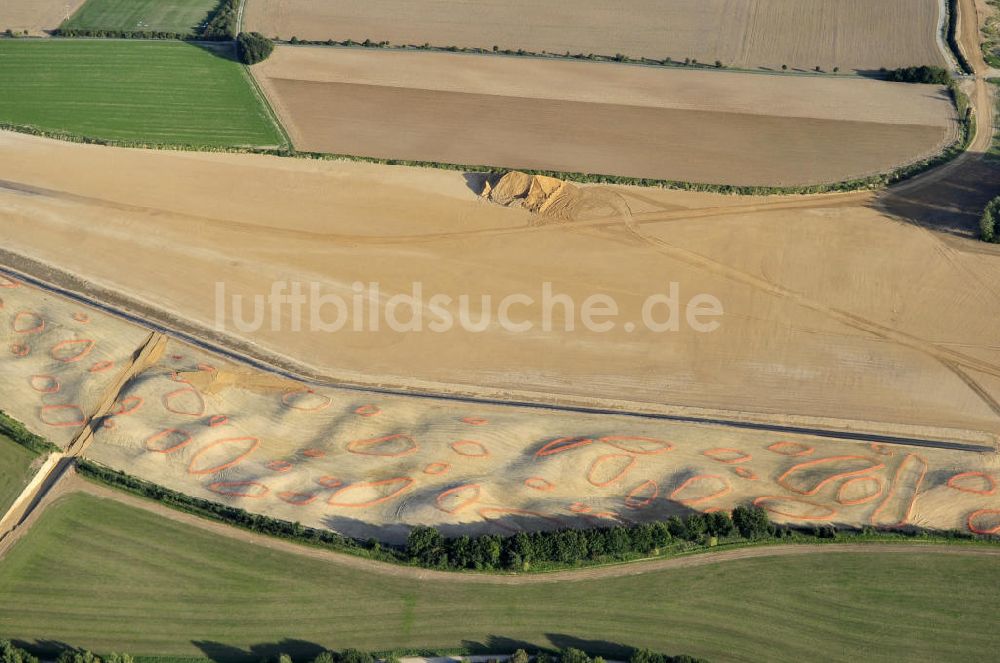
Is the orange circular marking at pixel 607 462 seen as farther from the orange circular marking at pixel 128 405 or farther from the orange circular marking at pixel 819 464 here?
the orange circular marking at pixel 128 405

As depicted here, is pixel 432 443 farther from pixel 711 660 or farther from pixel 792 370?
pixel 792 370

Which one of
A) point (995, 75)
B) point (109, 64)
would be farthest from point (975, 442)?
point (109, 64)

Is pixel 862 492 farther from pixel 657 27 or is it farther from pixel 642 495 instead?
pixel 657 27

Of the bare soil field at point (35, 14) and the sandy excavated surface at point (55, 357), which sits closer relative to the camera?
the sandy excavated surface at point (55, 357)

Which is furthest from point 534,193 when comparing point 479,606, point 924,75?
point 924,75

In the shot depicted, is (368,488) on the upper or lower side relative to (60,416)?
upper

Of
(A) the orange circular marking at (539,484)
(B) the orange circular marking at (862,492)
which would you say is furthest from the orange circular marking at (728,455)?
(A) the orange circular marking at (539,484)
